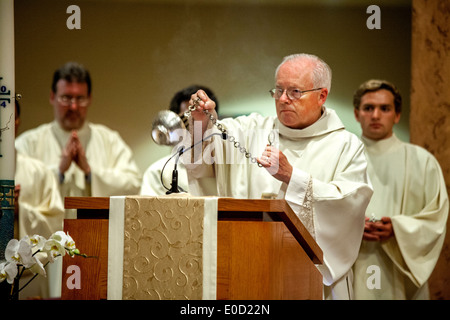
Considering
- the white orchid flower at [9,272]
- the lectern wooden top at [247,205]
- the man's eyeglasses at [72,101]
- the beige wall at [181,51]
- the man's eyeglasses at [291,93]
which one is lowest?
the white orchid flower at [9,272]

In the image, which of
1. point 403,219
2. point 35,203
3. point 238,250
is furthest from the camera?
point 35,203

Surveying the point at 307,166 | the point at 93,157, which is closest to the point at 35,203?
the point at 93,157

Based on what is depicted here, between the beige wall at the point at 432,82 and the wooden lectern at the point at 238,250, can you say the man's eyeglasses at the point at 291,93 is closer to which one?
the wooden lectern at the point at 238,250

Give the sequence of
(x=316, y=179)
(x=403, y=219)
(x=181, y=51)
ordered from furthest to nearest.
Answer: (x=181, y=51) < (x=403, y=219) < (x=316, y=179)

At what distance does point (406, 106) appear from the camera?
5770 millimetres

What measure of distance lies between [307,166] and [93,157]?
2.37 m

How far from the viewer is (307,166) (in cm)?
419

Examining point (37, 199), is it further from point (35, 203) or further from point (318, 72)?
point (318, 72)

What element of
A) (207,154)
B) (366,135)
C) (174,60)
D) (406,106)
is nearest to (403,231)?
(366,135)

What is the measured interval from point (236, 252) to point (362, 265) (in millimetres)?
2172

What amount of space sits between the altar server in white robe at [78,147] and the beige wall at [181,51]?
3.2 inches

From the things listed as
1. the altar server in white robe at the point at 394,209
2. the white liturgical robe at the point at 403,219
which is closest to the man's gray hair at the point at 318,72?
the altar server in white robe at the point at 394,209

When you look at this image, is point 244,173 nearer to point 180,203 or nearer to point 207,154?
point 207,154

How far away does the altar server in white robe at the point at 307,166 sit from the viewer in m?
3.81
